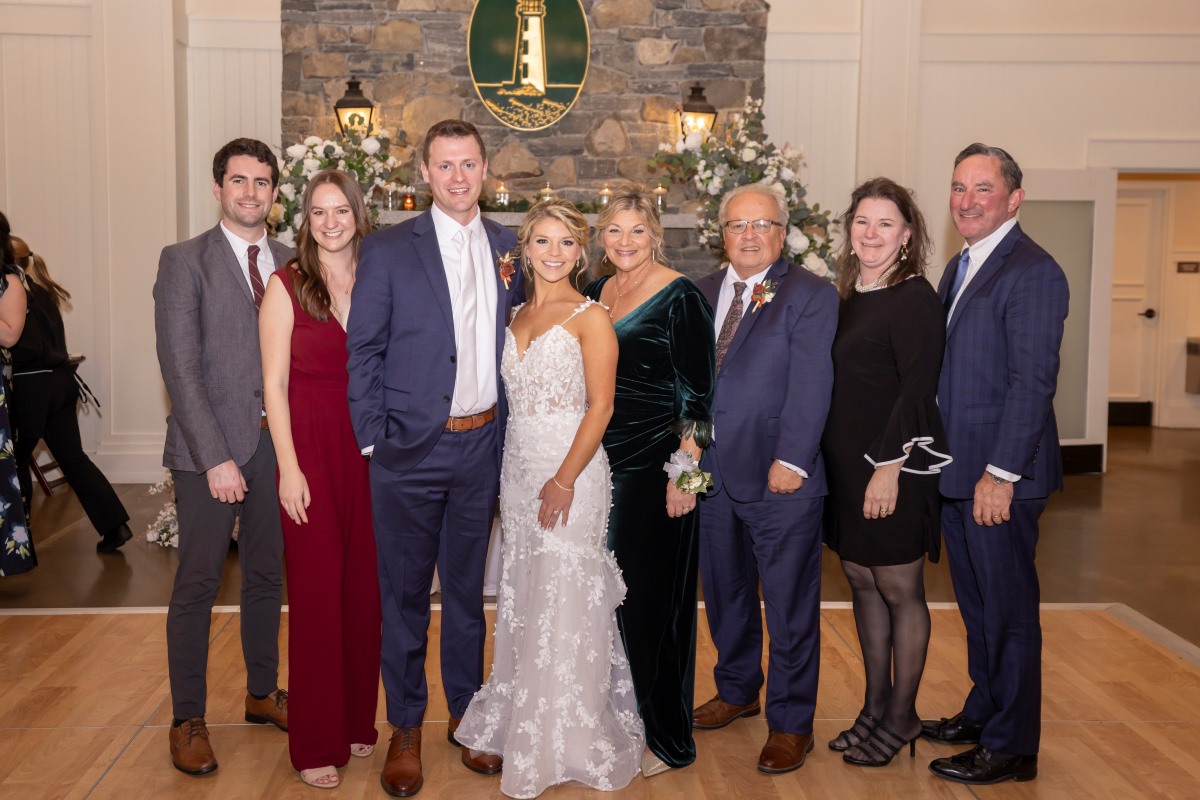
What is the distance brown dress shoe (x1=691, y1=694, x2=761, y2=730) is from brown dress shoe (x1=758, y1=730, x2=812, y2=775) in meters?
0.27

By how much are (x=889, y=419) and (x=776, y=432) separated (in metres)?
0.34

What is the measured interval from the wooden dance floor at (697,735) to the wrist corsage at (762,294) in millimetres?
1410

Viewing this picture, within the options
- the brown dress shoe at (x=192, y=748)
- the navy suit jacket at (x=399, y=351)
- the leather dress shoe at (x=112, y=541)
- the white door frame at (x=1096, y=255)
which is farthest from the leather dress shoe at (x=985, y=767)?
the white door frame at (x=1096, y=255)

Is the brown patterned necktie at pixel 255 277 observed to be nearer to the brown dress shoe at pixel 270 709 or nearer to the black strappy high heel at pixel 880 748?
the brown dress shoe at pixel 270 709

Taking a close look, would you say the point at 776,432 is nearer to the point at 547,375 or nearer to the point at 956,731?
the point at 547,375

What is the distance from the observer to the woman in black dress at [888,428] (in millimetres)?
3057

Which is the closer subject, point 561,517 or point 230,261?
point 561,517

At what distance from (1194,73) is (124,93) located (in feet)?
25.5

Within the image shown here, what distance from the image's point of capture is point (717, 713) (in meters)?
3.59

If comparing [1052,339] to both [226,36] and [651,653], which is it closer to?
[651,653]

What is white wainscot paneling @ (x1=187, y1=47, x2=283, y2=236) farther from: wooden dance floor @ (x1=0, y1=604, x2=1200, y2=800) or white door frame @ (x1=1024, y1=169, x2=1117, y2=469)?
white door frame @ (x1=1024, y1=169, x2=1117, y2=469)

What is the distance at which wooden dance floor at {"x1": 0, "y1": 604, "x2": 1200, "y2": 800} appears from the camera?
3146mm

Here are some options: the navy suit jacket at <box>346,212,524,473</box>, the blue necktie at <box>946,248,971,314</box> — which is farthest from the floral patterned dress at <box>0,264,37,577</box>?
the blue necktie at <box>946,248,971,314</box>

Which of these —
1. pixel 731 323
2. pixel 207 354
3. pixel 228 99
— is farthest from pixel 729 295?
pixel 228 99
